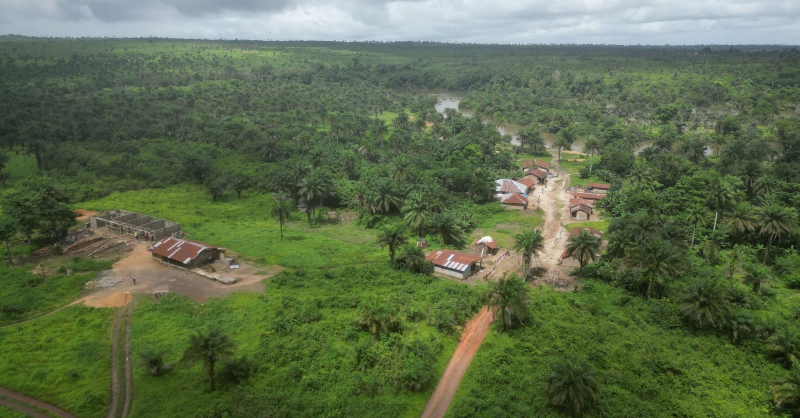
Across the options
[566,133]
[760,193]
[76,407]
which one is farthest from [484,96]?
[76,407]

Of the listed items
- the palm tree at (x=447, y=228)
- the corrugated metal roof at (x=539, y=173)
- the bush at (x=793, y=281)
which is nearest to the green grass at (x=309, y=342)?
the palm tree at (x=447, y=228)

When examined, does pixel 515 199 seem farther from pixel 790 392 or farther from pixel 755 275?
pixel 790 392

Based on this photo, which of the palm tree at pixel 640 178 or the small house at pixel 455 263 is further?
the palm tree at pixel 640 178

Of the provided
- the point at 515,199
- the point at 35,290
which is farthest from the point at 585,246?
the point at 35,290

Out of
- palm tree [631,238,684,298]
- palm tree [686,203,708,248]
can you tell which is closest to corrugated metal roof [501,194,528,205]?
palm tree [686,203,708,248]

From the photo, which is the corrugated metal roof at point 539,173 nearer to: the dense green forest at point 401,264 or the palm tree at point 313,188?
the dense green forest at point 401,264

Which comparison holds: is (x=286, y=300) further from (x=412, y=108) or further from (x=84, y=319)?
(x=412, y=108)
